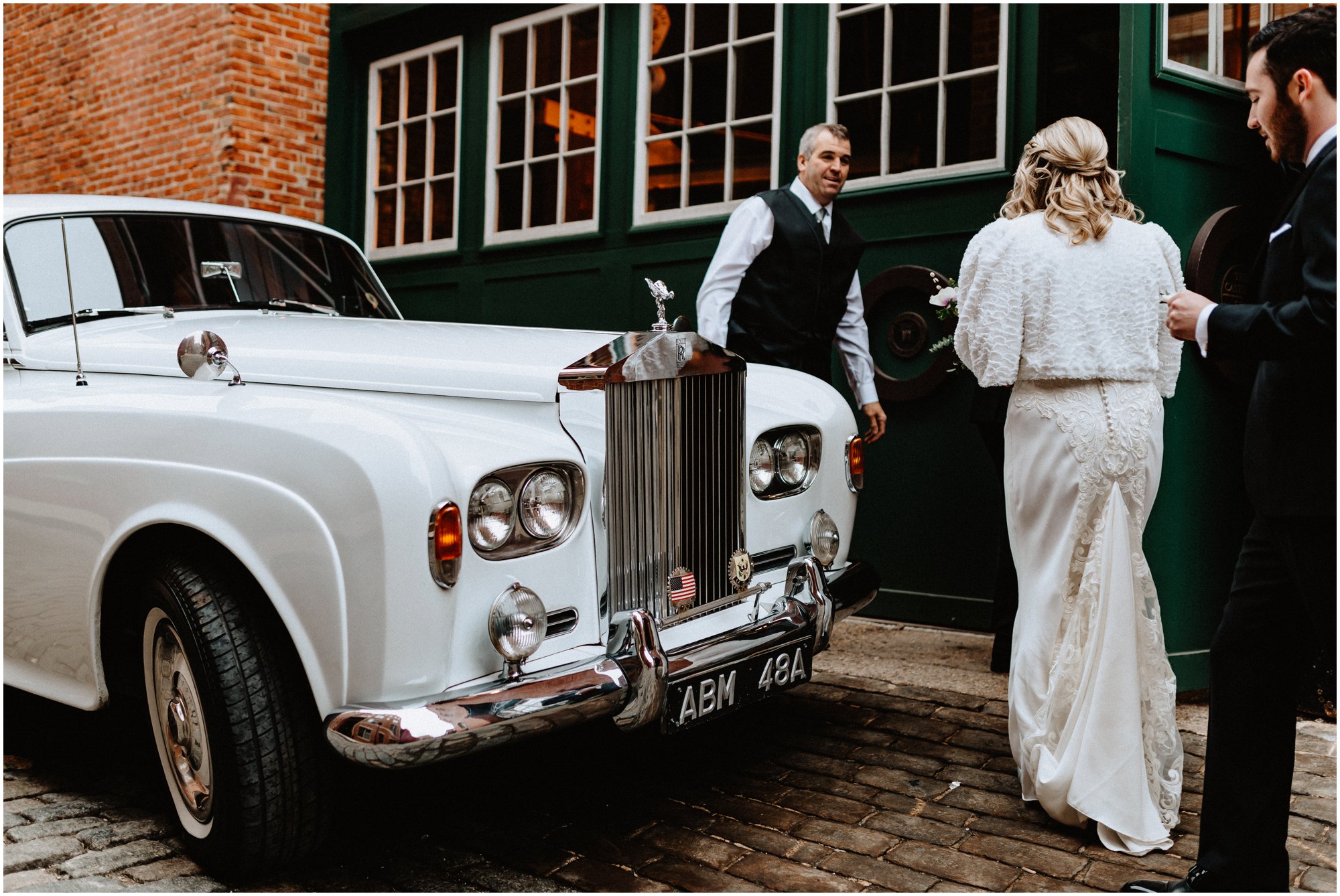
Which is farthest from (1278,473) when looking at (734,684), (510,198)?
(510,198)

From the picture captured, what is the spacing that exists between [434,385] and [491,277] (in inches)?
194

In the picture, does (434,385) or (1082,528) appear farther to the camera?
(1082,528)

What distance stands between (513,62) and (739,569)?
5.58m

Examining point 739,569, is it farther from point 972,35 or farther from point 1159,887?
point 972,35

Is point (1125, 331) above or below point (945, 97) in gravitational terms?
below

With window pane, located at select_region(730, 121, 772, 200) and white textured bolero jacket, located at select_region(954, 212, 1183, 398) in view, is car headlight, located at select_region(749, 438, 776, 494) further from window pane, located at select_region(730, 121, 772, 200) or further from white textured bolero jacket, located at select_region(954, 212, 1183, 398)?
window pane, located at select_region(730, 121, 772, 200)

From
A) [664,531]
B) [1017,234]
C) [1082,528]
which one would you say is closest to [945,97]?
[1017,234]

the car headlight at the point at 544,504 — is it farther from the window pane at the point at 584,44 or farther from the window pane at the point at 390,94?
the window pane at the point at 390,94

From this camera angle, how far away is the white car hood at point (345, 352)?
2.68m

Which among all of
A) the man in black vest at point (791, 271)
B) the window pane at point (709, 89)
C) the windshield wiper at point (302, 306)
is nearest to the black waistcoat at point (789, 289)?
the man in black vest at point (791, 271)

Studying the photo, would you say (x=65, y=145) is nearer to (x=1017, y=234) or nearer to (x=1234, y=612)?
(x=1017, y=234)

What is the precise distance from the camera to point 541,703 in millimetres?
2320

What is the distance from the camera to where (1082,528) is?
10.0 feet

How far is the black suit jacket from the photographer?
2105 mm
